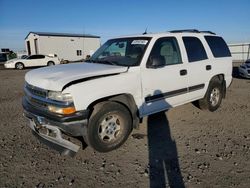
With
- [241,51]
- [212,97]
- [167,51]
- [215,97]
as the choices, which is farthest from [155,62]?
[241,51]

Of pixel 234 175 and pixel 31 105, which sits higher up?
pixel 31 105

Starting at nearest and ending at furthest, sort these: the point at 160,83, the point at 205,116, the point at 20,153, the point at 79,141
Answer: the point at 79,141 < the point at 20,153 < the point at 160,83 < the point at 205,116

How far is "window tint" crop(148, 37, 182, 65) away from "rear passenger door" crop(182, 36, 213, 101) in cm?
28

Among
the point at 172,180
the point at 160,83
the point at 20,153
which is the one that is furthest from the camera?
the point at 160,83

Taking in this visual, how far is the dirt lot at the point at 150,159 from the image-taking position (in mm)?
3248

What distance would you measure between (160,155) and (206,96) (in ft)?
8.76

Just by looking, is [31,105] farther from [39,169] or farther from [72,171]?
[72,171]

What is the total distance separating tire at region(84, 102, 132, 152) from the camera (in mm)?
3738

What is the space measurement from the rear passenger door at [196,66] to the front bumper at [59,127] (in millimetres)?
2764

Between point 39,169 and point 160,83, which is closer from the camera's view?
point 39,169

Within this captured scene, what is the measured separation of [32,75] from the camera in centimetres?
413

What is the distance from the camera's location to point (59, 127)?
3.56 meters

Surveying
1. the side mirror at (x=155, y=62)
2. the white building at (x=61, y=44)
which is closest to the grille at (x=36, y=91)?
the side mirror at (x=155, y=62)

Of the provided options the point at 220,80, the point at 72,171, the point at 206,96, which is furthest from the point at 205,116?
the point at 72,171
